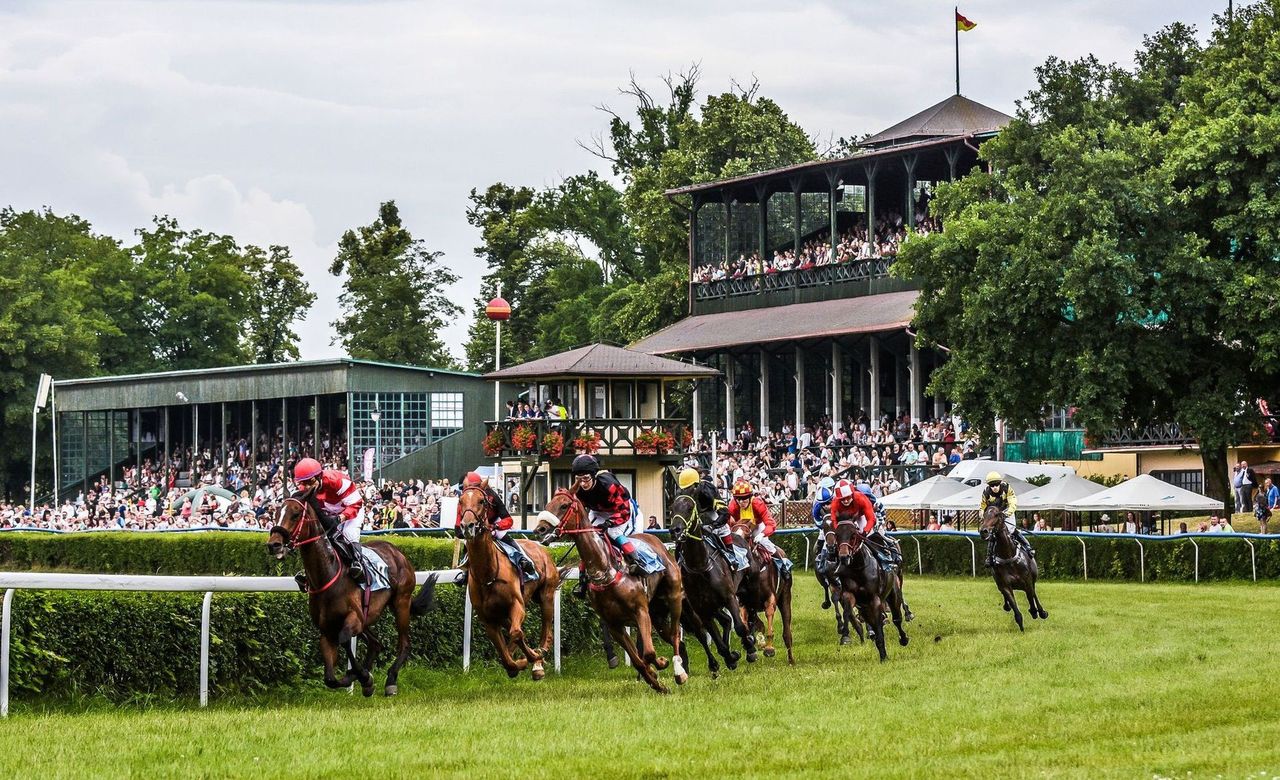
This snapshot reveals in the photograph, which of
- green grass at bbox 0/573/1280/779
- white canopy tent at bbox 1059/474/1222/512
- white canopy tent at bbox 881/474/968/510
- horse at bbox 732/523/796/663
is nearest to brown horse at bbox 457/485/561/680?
green grass at bbox 0/573/1280/779

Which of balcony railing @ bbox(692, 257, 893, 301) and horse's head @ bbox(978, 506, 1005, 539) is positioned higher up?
balcony railing @ bbox(692, 257, 893, 301)

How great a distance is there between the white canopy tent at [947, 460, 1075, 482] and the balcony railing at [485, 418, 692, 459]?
5932 mm

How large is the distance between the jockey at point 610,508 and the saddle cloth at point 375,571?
1.58m

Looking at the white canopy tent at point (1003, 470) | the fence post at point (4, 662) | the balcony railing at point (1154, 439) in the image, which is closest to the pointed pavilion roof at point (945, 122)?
the balcony railing at point (1154, 439)

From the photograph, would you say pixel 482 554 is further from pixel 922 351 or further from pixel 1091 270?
pixel 922 351

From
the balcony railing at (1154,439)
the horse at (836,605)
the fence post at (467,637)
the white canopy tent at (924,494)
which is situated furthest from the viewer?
the balcony railing at (1154,439)

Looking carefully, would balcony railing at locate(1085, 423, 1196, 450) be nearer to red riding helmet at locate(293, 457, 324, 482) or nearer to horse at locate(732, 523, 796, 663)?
horse at locate(732, 523, 796, 663)

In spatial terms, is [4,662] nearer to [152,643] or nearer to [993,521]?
[152,643]

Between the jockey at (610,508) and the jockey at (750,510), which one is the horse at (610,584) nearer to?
the jockey at (610,508)

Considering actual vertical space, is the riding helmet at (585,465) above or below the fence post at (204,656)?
above

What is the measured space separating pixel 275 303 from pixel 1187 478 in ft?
164

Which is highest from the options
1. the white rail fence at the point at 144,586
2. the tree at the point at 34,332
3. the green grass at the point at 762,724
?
the tree at the point at 34,332

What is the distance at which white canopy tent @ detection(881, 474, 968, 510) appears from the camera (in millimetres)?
33469

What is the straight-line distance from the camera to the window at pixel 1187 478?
40.6 m
